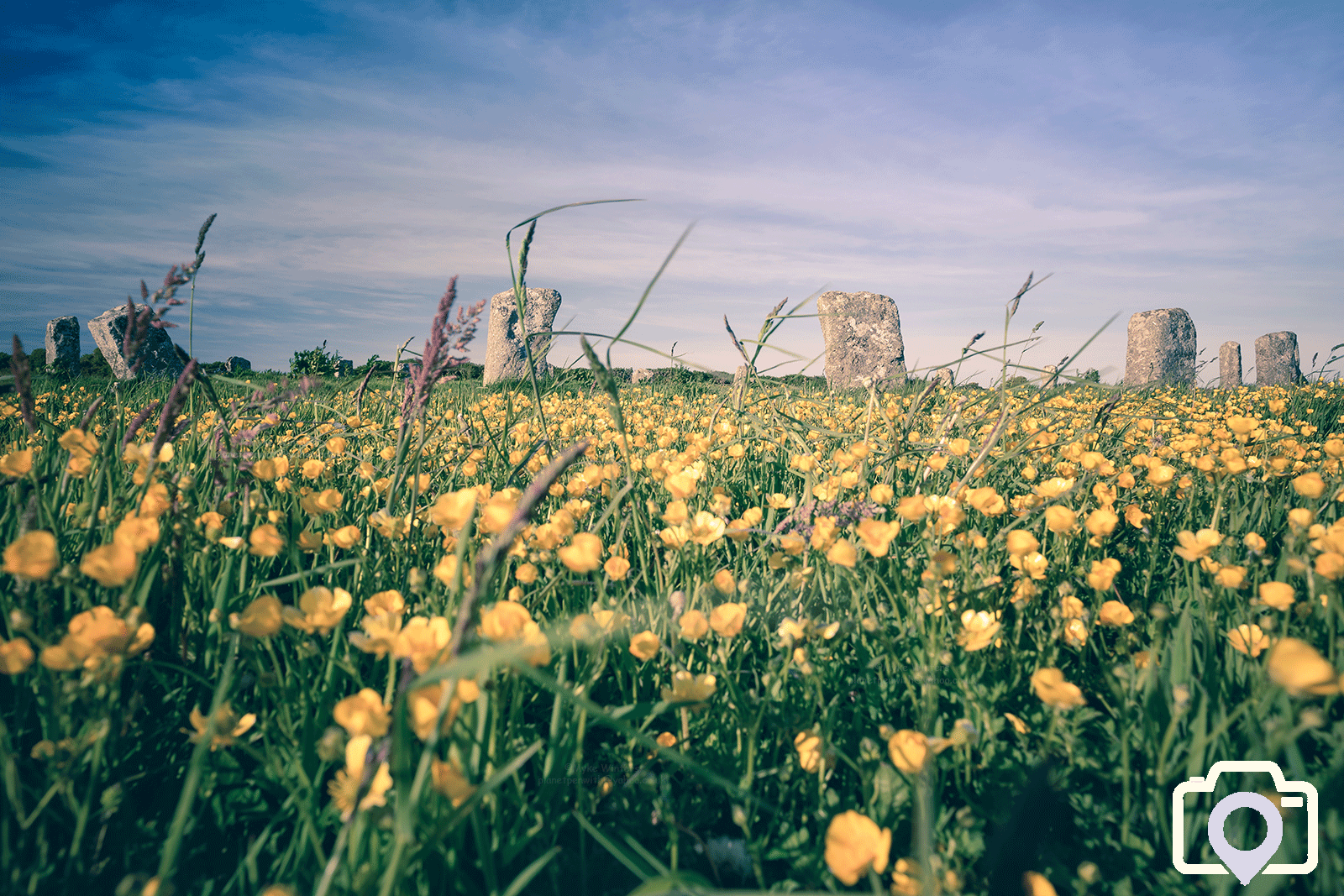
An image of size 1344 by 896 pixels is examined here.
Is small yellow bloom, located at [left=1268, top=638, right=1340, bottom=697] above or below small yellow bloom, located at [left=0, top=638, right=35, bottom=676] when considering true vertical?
above

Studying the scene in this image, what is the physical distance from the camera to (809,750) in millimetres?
1044

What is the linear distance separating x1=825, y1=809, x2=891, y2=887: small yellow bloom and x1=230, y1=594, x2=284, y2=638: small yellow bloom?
2.74ft

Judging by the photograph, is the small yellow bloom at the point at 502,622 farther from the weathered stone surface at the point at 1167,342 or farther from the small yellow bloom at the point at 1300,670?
the weathered stone surface at the point at 1167,342

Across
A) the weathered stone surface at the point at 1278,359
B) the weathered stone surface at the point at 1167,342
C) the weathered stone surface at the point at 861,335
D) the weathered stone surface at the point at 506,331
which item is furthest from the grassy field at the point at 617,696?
the weathered stone surface at the point at 1278,359

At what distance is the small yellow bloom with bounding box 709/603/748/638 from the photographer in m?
1.16

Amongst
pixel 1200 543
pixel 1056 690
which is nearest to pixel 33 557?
pixel 1056 690

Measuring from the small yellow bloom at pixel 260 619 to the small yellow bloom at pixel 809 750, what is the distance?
2.80 feet

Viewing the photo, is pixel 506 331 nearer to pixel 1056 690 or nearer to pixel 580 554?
pixel 580 554

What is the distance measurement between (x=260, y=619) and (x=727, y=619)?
2.48 ft

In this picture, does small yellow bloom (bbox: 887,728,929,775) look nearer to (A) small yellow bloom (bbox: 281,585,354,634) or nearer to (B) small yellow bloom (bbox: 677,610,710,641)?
(B) small yellow bloom (bbox: 677,610,710,641)

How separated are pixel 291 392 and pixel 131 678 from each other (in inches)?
34.3

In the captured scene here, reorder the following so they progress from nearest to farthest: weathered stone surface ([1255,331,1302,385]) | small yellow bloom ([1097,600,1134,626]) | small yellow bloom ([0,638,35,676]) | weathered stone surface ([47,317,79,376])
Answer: small yellow bloom ([0,638,35,676])
small yellow bloom ([1097,600,1134,626])
weathered stone surface ([1255,331,1302,385])
weathered stone surface ([47,317,79,376])

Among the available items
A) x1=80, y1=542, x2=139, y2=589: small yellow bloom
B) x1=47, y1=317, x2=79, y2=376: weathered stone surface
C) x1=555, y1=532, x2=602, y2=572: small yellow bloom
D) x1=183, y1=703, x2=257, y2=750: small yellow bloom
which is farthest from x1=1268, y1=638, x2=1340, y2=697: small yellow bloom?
x1=47, y1=317, x2=79, y2=376: weathered stone surface

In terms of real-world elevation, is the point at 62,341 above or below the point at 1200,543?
above
